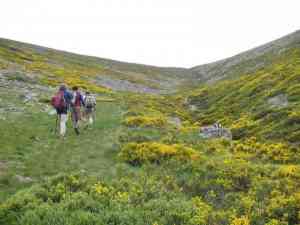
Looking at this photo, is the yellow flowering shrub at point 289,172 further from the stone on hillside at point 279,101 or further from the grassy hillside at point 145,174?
the stone on hillside at point 279,101

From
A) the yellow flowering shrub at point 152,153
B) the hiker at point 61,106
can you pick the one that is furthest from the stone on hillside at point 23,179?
the hiker at point 61,106

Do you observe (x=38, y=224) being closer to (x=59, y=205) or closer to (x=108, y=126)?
(x=59, y=205)

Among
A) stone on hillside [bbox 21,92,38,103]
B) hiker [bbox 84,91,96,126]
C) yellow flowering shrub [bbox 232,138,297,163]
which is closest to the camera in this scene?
yellow flowering shrub [bbox 232,138,297,163]

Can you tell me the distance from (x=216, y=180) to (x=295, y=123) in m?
12.3

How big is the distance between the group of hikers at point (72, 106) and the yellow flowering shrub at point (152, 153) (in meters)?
5.38

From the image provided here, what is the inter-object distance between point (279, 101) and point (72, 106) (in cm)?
1769

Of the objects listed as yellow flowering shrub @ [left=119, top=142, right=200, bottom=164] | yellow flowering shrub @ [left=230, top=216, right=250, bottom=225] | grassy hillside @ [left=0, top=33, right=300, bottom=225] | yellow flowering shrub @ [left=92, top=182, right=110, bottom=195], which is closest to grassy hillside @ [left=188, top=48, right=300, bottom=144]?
grassy hillside @ [left=0, top=33, right=300, bottom=225]

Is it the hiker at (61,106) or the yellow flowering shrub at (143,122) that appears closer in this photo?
the hiker at (61,106)

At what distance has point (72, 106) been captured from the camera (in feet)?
73.8

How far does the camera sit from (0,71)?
154ft

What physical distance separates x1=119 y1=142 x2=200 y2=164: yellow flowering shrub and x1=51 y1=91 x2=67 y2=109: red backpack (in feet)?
18.1

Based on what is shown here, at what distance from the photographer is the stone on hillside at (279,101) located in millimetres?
30445

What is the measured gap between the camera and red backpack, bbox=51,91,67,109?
67.9 feet

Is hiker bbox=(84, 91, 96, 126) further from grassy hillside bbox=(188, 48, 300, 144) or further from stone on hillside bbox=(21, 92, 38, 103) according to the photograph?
grassy hillside bbox=(188, 48, 300, 144)
